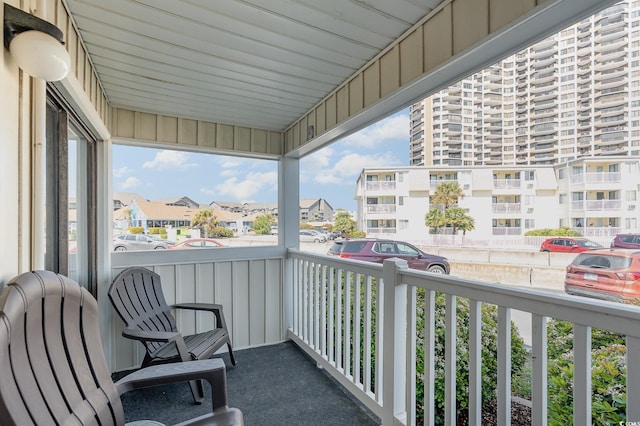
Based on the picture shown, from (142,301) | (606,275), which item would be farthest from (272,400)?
(606,275)

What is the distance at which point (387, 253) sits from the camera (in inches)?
85.4

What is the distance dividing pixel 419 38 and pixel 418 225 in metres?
1.02

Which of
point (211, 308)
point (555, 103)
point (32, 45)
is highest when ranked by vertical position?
point (32, 45)

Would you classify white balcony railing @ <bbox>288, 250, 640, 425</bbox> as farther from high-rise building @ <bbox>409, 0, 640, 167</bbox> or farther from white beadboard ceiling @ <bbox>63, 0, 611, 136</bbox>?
white beadboard ceiling @ <bbox>63, 0, 611, 136</bbox>

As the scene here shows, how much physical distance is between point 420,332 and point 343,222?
989 millimetres

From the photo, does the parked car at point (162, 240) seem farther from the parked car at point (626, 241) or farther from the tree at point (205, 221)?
the parked car at point (626, 241)

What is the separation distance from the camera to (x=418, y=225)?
5.80ft

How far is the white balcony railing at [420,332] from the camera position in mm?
1099

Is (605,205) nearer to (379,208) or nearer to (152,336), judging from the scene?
(379,208)

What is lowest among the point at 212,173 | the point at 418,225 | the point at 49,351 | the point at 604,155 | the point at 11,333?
the point at 49,351

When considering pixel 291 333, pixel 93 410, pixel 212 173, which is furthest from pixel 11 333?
pixel 291 333

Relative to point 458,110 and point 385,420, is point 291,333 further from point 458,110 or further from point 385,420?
point 458,110

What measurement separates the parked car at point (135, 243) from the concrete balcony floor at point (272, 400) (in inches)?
48.5

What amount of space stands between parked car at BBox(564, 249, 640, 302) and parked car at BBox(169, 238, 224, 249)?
2.99 meters
